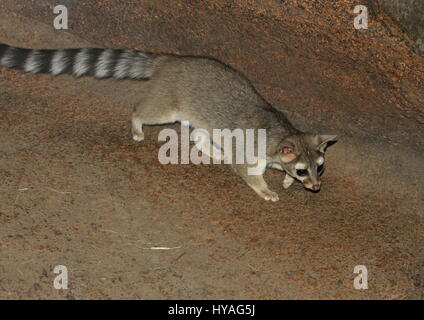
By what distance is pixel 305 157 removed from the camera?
6.15 meters

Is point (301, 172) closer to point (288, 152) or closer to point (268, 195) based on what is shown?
point (288, 152)

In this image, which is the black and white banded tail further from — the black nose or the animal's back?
the black nose

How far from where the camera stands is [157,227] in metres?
5.86

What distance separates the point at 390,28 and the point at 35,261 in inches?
186

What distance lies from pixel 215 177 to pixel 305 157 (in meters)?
1.05

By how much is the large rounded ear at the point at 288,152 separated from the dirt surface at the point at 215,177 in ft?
1.66

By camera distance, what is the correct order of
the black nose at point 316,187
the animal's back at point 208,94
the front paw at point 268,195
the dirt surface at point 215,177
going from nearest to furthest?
1. the dirt surface at point 215,177
2. the black nose at point 316,187
3. the front paw at point 268,195
4. the animal's back at point 208,94

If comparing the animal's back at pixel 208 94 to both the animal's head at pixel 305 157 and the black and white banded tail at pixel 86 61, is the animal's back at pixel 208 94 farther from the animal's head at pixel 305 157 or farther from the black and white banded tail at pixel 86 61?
the animal's head at pixel 305 157

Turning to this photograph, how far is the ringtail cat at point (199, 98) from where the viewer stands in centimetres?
629

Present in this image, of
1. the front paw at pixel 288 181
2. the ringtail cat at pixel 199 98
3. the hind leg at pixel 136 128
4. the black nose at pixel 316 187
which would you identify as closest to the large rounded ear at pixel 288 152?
the ringtail cat at pixel 199 98

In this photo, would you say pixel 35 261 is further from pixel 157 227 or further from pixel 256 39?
pixel 256 39

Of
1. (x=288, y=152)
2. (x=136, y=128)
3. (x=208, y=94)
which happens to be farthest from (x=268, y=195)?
(x=136, y=128)

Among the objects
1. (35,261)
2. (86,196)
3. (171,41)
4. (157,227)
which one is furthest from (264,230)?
(171,41)

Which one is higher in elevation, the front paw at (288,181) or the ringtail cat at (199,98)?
the ringtail cat at (199,98)
